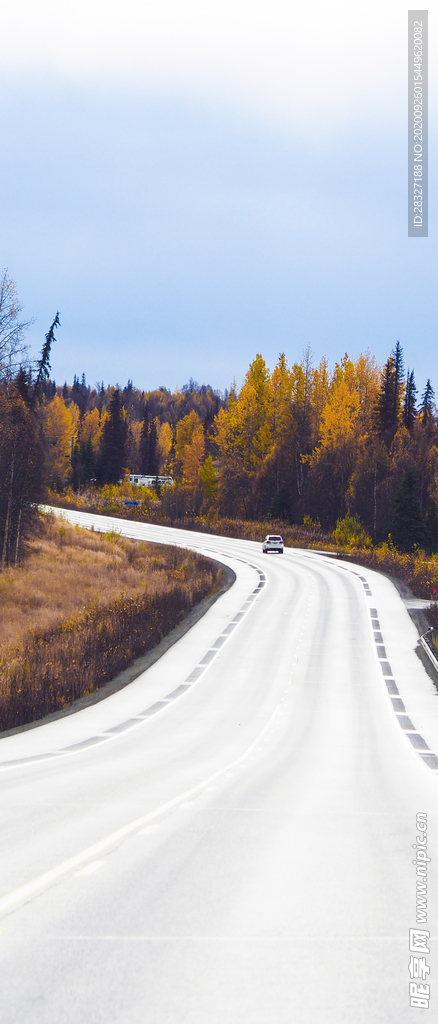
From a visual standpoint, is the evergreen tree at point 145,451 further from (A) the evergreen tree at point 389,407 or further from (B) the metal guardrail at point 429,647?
(B) the metal guardrail at point 429,647

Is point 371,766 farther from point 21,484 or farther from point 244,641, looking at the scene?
point 21,484

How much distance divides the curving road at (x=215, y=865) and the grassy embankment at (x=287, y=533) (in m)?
14.4

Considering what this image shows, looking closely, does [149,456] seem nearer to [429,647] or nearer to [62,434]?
[62,434]

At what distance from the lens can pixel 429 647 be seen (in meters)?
20.4

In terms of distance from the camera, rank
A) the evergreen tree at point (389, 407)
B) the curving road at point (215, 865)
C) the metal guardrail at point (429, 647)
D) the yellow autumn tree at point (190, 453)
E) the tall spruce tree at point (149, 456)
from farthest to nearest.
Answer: the tall spruce tree at point (149, 456), the yellow autumn tree at point (190, 453), the evergreen tree at point (389, 407), the metal guardrail at point (429, 647), the curving road at point (215, 865)

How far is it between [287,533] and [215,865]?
53684 mm

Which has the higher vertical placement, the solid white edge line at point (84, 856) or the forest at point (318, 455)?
the forest at point (318, 455)

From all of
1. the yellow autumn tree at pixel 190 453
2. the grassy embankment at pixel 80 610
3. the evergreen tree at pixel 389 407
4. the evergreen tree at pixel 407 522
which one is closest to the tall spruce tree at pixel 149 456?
the yellow autumn tree at pixel 190 453

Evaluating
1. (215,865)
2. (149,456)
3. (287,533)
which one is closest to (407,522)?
(287,533)

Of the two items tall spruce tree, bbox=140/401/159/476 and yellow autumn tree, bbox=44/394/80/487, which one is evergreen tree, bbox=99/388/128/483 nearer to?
yellow autumn tree, bbox=44/394/80/487

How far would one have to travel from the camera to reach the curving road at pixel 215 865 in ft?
11.3

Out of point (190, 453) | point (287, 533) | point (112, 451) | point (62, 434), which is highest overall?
point (62, 434)

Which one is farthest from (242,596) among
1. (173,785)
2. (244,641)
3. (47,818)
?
(47,818)

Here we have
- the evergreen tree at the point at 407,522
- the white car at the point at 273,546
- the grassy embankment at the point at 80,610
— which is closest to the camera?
the grassy embankment at the point at 80,610
